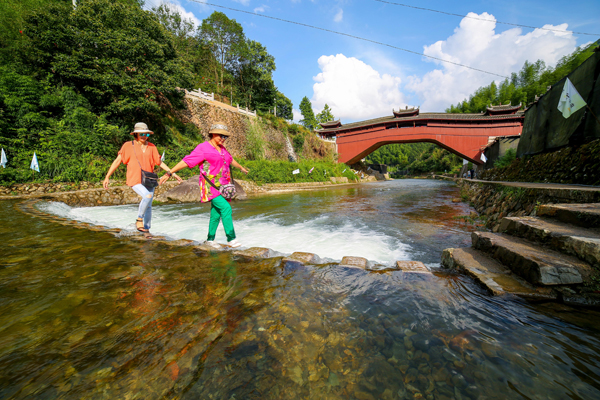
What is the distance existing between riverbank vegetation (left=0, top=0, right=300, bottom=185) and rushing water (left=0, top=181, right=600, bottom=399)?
10.8 metres

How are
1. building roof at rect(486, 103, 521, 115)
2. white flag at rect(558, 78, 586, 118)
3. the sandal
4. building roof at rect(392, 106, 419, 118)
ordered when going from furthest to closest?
building roof at rect(392, 106, 419, 118) < building roof at rect(486, 103, 521, 115) < white flag at rect(558, 78, 586, 118) < the sandal

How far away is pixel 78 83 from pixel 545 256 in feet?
61.3

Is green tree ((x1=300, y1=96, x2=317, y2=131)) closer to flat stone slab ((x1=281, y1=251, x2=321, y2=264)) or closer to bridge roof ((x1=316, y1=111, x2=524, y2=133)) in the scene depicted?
bridge roof ((x1=316, y1=111, x2=524, y2=133))

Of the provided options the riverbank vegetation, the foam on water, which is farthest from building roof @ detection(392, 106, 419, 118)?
the foam on water

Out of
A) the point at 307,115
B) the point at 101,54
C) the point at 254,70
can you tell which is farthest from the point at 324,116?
the point at 101,54

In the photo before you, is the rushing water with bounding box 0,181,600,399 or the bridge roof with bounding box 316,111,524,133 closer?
the rushing water with bounding box 0,181,600,399

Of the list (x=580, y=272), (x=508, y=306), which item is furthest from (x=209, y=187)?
(x=580, y=272)

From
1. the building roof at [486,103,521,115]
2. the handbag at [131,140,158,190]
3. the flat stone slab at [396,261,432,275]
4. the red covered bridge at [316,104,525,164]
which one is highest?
the building roof at [486,103,521,115]

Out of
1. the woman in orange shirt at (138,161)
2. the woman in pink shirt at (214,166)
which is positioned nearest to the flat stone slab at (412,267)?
the woman in pink shirt at (214,166)

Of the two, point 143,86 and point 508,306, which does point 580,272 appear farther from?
point 143,86

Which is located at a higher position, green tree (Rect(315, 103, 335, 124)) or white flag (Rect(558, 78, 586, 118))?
green tree (Rect(315, 103, 335, 124))

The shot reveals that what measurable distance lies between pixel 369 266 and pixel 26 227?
5.96 m

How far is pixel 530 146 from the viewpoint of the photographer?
7719 millimetres

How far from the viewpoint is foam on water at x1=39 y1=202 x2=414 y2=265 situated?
143 inches
